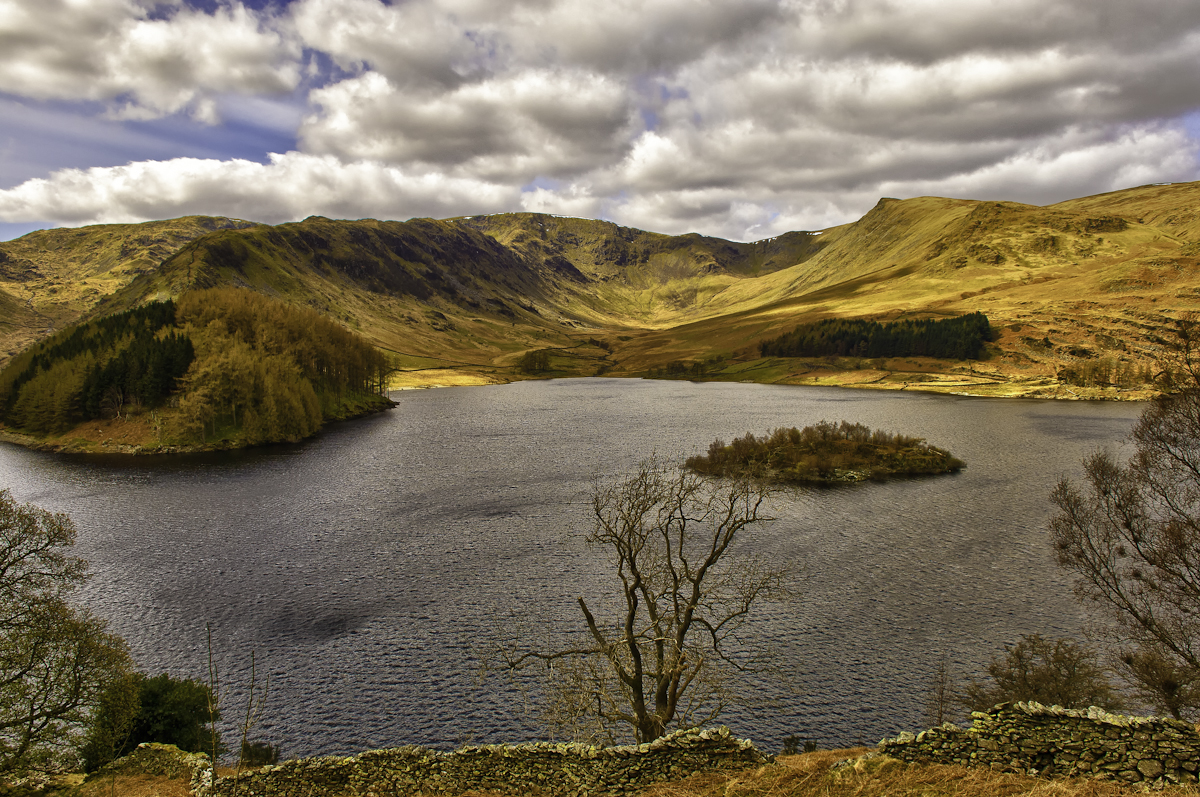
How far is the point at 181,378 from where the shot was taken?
11406cm

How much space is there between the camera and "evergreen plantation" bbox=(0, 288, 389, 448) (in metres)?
111

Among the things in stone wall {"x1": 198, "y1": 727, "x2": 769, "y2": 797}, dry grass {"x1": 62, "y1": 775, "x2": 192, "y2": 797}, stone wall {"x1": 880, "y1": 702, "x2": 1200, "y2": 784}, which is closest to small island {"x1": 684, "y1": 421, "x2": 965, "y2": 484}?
stone wall {"x1": 880, "y1": 702, "x2": 1200, "y2": 784}

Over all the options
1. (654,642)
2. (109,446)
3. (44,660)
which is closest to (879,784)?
(654,642)

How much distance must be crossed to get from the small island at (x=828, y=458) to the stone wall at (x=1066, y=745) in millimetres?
59503

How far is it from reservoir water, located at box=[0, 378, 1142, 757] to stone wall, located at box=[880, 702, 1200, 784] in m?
10.7

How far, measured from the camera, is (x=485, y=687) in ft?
112

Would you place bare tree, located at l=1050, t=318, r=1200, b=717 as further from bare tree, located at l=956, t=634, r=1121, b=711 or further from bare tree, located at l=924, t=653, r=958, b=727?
bare tree, located at l=924, t=653, r=958, b=727

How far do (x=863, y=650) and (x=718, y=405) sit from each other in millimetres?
125356

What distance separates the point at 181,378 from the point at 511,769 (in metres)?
121

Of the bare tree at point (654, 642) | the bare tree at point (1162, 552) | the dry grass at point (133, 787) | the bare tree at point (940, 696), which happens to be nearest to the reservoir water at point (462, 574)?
the bare tree at point (940, 696)

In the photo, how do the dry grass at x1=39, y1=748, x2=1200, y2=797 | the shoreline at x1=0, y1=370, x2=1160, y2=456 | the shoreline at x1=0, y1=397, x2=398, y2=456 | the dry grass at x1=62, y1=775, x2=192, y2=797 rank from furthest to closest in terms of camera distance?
the shoreline at x1=0, y1=370, x2=1160, y2=456
the shoreline at x1=0, y1=397, x2=398, y2=456
the dry grass at x1=62, y1=775, x2=192, y2=797
the dry grass at x1=39, y1=748, x2=1200, y2=797

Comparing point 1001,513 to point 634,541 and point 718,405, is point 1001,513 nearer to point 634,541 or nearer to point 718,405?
point 634,541

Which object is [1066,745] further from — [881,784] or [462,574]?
[462,574]

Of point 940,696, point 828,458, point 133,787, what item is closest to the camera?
point 133,787
